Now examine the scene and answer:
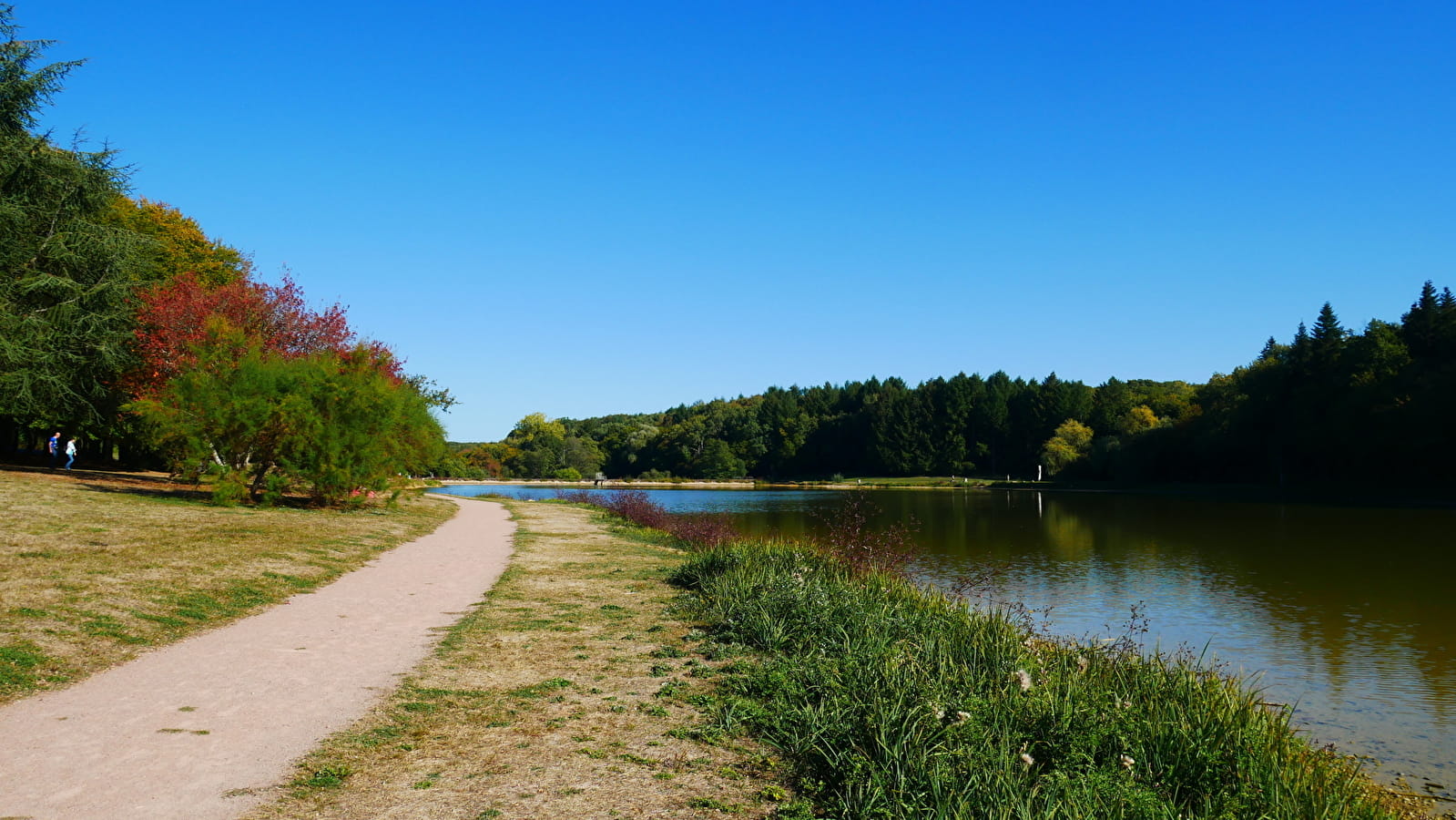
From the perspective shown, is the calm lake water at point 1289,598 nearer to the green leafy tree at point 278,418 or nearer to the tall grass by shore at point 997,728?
the tall grass by shore at point 997,728

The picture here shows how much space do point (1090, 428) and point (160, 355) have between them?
99745 mm

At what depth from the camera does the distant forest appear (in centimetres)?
5428

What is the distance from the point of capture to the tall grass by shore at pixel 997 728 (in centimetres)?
504

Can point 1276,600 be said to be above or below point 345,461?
below

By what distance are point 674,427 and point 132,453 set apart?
9810 centimetres

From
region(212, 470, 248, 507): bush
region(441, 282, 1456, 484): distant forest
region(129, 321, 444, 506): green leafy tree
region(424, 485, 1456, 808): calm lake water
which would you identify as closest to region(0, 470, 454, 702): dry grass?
region(212, 470, 248, 507): bush

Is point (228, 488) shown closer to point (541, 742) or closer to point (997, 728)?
point (541, 742)

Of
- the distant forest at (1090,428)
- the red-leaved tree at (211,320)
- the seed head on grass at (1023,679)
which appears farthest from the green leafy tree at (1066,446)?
the seed head on grass at (1023,679)

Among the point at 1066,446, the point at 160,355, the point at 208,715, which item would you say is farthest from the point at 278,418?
the point at 1066,446

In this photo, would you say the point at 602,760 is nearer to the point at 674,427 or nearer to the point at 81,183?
the point at 81,183

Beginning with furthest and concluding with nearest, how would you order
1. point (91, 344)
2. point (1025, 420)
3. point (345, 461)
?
point (1025, 420), point (91, 344), point (345, 461)

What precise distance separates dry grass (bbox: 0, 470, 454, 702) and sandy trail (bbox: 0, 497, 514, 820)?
564 mm

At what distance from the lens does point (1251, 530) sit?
33.1 metres

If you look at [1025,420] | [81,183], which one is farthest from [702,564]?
[1025,420]
